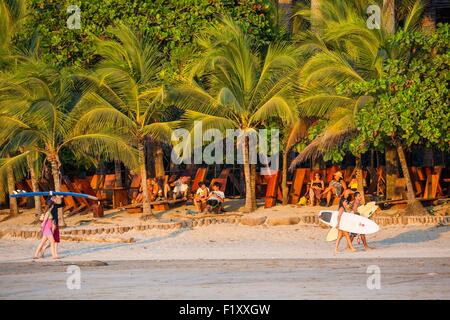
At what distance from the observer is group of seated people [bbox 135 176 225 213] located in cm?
2950

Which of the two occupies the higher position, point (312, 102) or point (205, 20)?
point (205, 20)

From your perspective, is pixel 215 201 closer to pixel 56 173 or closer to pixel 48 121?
pixel 56 173

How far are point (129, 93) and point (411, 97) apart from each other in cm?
607

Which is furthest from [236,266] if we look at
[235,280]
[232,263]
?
[235,280]

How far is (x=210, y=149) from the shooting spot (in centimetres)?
3127

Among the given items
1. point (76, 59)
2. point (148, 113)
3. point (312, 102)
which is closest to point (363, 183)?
point (312, 102)

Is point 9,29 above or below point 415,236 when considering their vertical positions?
above

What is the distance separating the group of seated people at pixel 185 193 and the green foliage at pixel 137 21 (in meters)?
2.81

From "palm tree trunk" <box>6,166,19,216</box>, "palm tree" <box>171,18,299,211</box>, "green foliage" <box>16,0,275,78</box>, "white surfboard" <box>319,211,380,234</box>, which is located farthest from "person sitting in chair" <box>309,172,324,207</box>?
"palm tree trunk" <box>6,166,19,216</box>

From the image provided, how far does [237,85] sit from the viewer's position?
2930 centimetres

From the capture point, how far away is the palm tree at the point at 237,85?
2898 cm
